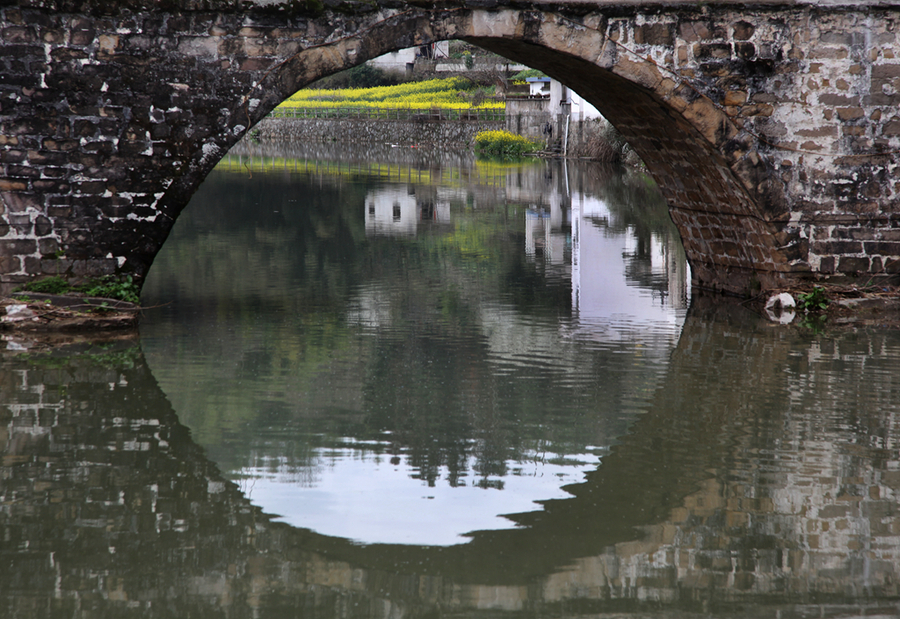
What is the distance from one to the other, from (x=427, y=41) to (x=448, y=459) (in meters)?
3.65

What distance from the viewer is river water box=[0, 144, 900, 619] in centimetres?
339

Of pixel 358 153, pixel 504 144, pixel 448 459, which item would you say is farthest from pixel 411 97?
pixel 448 459

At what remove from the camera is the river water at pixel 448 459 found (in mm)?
3391

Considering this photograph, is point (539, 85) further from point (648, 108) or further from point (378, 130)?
point (648, 108)

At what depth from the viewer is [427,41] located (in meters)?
7.05

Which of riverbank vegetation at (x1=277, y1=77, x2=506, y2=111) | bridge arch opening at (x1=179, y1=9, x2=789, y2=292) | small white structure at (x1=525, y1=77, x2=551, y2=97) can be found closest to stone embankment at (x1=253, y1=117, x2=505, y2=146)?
riverbank vegetation at (x1=277, y1=77, x2=506, y2=111)

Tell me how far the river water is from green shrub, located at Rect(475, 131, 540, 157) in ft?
86.4

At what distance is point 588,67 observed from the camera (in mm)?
7688

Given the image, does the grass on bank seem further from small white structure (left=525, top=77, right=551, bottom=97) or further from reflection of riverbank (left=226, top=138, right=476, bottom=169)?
small white structure (left=525, top=77, right=551, bottom=97)

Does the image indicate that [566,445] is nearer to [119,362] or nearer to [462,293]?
[119,362]

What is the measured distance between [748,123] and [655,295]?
7.18 ft

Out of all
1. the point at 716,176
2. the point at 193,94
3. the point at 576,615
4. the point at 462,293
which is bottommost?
the point at 576,615

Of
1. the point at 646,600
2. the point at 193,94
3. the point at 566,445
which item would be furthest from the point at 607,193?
the point at 646,600

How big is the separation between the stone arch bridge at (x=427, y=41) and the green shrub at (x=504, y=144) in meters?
27.0
